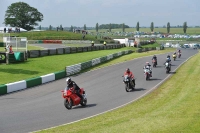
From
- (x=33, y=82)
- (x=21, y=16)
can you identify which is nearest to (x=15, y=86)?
(x=33, y=82)

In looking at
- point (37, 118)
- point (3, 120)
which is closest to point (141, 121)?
point (37, 118)

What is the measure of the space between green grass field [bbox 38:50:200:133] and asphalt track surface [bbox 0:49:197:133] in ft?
3.75

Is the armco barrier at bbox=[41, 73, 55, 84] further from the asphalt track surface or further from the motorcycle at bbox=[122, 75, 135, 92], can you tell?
the motorcycle at bbox=[122, 75, 135, 92]

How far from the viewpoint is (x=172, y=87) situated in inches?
973

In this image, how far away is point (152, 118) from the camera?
14188 mm

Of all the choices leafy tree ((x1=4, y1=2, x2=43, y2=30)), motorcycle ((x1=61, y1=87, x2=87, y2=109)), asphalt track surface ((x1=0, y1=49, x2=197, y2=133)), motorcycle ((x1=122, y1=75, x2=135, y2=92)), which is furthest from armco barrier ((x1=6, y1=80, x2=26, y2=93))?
leafy tree ((x1=4, y1=2, x2=43, y2=30))

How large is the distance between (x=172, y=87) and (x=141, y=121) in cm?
1160

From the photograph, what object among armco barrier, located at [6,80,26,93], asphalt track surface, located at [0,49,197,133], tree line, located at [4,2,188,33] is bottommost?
asphalt track surface, located at [0,49,197,133]

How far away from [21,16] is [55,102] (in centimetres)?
11231

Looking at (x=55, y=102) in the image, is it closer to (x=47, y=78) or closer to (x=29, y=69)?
(x=47, y=78)

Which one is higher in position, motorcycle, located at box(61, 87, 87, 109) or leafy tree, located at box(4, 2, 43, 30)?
leafy tree, located at box(4, 2, 43, 30)

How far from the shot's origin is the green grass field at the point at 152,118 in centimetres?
1248

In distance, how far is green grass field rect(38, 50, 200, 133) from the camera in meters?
12.5

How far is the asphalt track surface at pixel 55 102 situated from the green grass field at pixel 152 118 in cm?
114
